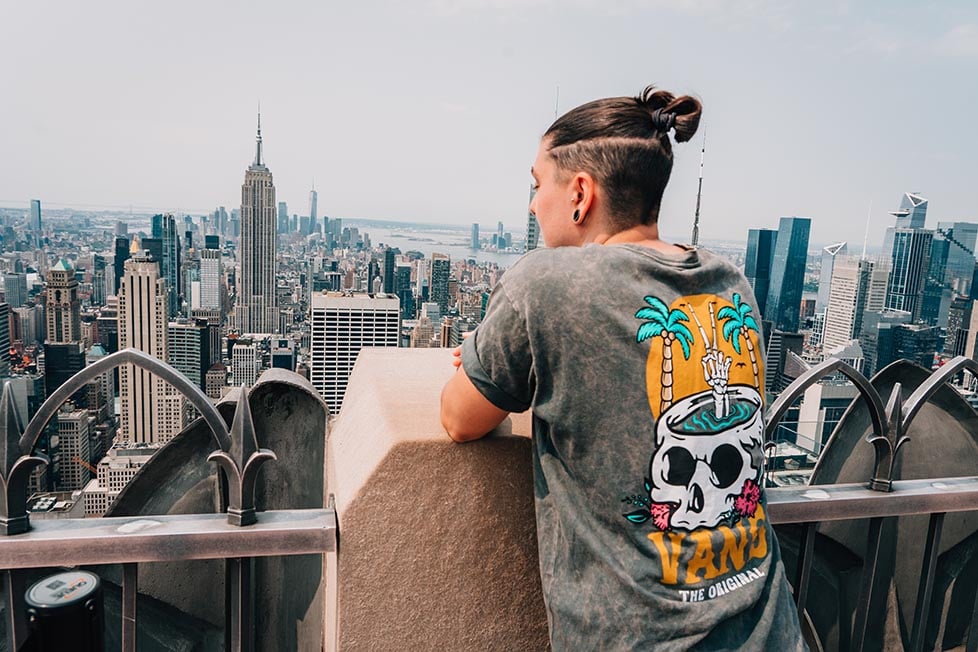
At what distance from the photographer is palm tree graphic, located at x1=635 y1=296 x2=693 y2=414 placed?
3.43 feet

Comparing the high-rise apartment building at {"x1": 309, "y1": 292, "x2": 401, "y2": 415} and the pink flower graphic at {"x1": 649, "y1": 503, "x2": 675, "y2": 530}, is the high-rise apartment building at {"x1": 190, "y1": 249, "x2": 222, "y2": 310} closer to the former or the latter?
the high-rise apartment building at {"x1": 309, "y1": 292, "x2": 401, "y2": 415}

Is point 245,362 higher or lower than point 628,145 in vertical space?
lower

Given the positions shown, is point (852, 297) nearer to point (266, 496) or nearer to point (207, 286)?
point (266, 496)

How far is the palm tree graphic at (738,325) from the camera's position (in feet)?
3.69

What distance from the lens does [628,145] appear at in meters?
1.14

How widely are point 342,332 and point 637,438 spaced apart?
6110 cm

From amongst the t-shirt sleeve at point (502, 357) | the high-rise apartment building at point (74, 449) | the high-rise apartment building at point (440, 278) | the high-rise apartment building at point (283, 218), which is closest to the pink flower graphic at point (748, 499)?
the t-shirt sleeve at point (502, 357)

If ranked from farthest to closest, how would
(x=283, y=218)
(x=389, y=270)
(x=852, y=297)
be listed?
1. (x=283, y=218)
2. (x=389, y=270)
3. (x=852, y=297)

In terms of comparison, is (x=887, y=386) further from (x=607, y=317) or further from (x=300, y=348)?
(x=300, y=348)

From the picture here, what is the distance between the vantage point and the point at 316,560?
1.48 meters

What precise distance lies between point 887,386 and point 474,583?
4.42ft

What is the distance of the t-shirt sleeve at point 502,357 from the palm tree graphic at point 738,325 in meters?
0.31

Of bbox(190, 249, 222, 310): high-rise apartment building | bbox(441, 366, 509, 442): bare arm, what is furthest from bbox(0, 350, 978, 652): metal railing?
bbox(190, 249, 222, 310): high-rise apartment building

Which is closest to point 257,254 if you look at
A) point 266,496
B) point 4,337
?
point 4,337
